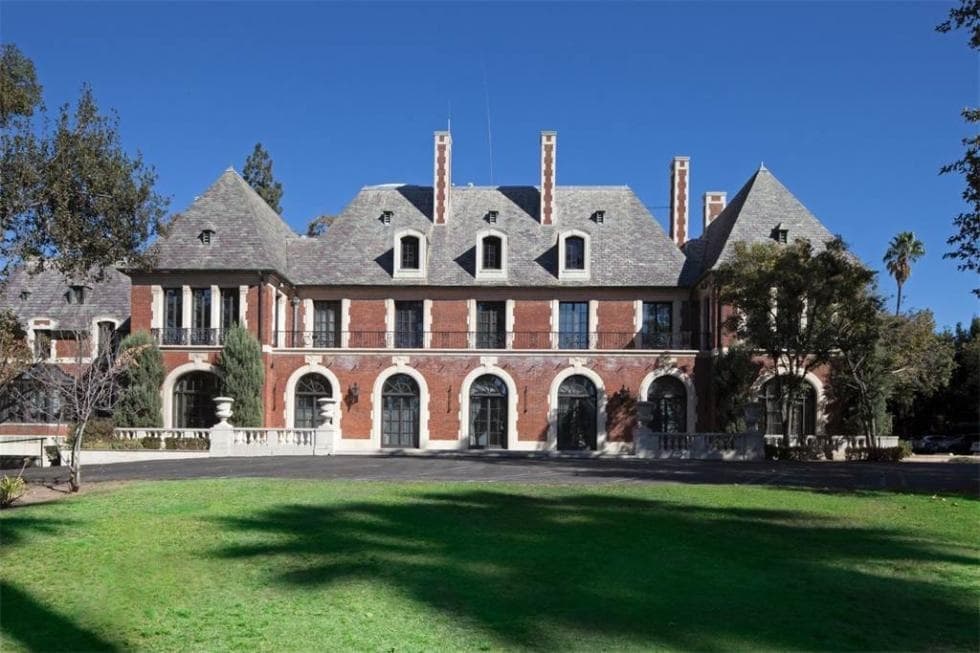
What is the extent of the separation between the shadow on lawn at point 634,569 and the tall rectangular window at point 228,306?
20379mm

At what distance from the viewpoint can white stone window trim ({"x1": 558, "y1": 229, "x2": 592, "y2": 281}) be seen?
3331cm

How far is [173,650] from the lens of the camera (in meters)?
6.74

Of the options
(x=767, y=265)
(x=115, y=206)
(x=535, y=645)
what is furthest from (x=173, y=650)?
(x=767, y=265)

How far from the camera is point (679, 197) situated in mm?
37469

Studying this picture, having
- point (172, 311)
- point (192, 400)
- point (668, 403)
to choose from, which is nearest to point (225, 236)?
point (172, 311)

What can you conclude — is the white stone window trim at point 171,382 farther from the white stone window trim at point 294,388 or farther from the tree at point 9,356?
the tree at point 9,356

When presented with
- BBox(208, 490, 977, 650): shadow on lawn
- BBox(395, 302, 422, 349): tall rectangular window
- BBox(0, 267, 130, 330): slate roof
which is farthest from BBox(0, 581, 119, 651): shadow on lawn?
BBox(0, 267, 130, 330): slate roof

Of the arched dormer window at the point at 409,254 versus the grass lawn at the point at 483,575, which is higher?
the arched dormer window at the point at 409,254

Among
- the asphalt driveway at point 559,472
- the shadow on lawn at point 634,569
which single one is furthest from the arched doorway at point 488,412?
the shadow on lawn at point 634,569

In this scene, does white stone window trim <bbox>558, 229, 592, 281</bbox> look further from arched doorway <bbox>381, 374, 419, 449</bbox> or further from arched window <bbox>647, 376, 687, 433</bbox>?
arched doorway <bbox>381, 374, 419, 449</bbox>

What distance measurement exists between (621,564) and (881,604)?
2.56 m

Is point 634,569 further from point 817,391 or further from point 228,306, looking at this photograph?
point 228,306

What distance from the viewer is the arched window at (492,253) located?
1331 inches

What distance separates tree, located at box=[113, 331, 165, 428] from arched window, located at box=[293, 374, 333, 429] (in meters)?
4.99
